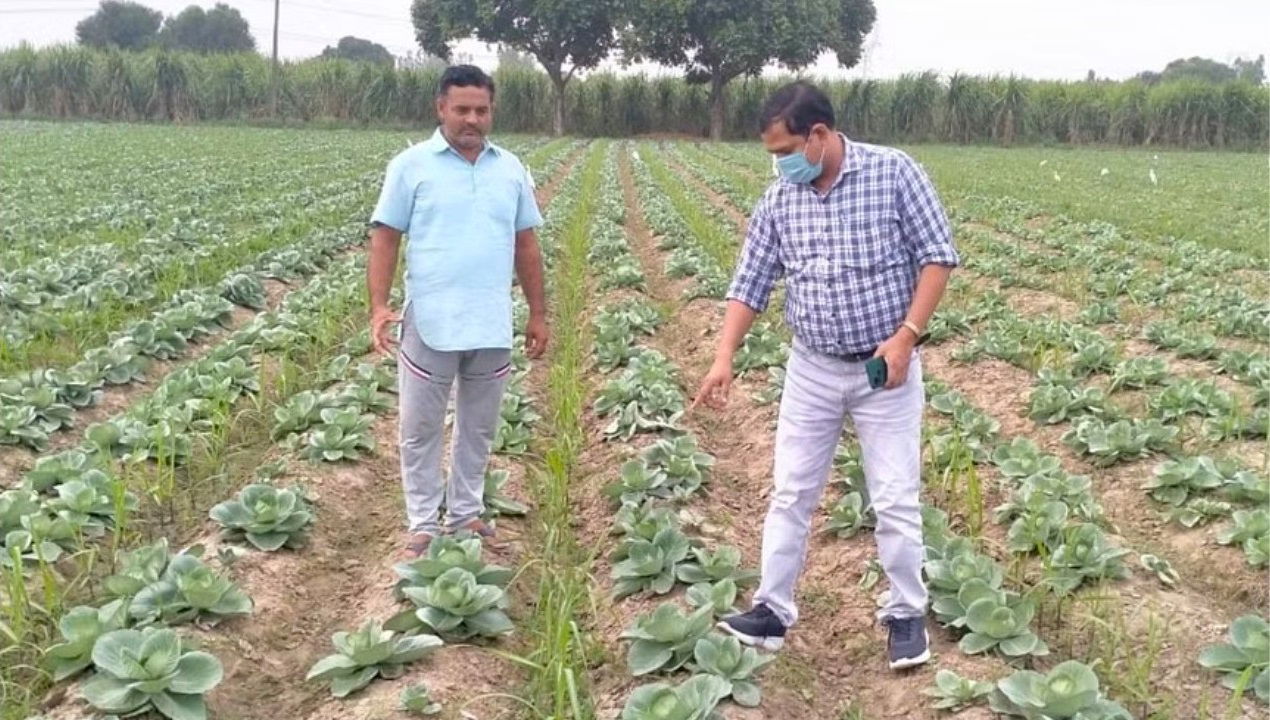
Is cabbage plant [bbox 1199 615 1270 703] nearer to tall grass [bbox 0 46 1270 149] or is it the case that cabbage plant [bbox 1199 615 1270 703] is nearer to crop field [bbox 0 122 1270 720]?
crop field [bbox 0 122 1270 720]

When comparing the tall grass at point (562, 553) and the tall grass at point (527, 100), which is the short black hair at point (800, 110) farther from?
the tall grass at point (527, 100)

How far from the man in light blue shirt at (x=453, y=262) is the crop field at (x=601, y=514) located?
49 centimetres

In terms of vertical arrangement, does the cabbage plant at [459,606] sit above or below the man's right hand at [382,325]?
below

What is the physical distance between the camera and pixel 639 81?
4616cm

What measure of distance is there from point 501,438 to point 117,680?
2.82 metres

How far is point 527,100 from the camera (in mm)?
45062

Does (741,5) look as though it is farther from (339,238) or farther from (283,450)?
(283,450)

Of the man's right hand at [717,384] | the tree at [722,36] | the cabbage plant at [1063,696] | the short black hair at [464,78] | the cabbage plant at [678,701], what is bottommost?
the cabbage plant at [678,701]

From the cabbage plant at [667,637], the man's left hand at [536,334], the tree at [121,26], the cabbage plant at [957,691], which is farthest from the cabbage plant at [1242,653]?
the tree at [121,26]

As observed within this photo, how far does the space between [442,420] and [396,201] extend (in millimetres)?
896

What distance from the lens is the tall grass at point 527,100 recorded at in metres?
42.4

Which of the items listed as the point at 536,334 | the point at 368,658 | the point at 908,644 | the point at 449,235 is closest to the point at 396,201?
the point at 449,235

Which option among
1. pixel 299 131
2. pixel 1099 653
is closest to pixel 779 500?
pixel 1099 653

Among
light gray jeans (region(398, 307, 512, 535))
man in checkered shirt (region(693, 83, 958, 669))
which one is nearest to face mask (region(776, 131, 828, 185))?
man in checkered shirt (region(693, 83, 958, 669))
